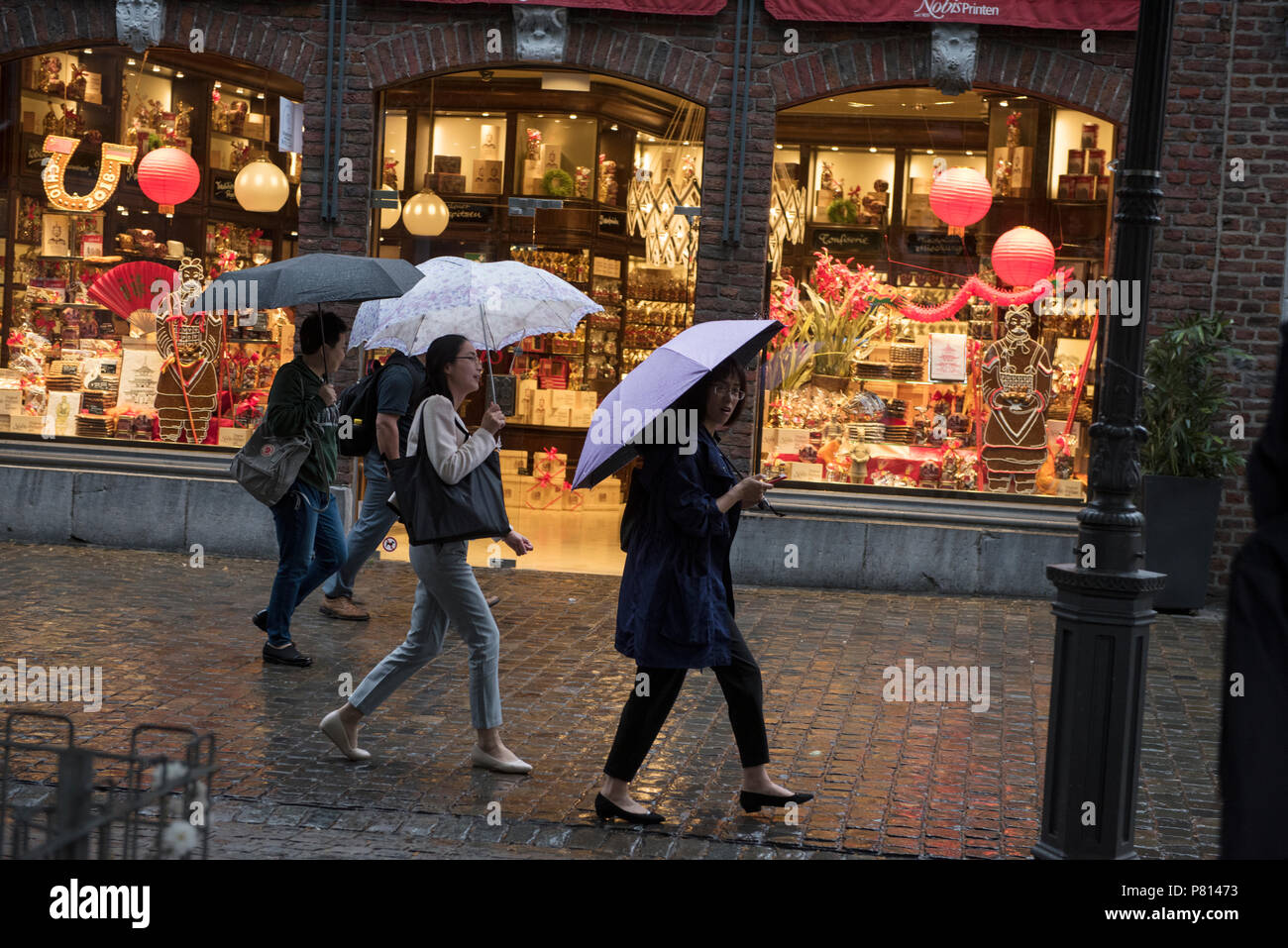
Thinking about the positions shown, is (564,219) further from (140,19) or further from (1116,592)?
(1116,592)

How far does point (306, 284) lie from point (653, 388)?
2.95 metres

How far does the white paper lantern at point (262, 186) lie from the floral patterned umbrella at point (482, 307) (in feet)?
16.0

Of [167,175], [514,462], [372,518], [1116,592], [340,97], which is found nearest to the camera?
[1116,592]

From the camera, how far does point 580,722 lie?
23.7 feet

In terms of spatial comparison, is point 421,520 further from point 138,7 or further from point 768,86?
point 138,7

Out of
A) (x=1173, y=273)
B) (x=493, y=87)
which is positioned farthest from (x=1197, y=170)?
(x=493, y=87)

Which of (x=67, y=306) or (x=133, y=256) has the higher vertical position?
(x=133, y=256)

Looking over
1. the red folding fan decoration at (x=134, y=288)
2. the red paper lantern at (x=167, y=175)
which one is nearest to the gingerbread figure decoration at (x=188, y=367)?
the red folding fan decoration at (x=134, y=288)

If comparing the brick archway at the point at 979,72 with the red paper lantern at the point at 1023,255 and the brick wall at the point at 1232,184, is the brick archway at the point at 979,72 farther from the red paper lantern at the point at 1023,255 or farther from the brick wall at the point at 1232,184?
the red paper lantern at the point at 1023,255

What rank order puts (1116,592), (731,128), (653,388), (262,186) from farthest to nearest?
(262,186) → (731,128) → (653,388) → (1116,592)

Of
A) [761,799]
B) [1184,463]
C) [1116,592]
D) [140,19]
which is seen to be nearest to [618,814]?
[761,799]

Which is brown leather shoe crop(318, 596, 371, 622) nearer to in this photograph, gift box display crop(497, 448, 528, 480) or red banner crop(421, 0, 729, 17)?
gift box display crop(497, 448, 528, 480)

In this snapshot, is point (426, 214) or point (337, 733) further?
point (426, 214)

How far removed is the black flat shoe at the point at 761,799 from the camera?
19.1ft
